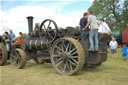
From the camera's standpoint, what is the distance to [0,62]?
23.7ft

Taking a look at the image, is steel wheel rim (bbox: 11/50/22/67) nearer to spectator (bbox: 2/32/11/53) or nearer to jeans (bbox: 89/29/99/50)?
spectator (bbox: 2/32/11/53)

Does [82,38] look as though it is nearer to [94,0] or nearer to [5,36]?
[5,36]

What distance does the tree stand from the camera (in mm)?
31203

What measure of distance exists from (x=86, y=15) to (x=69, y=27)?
0.74 meters

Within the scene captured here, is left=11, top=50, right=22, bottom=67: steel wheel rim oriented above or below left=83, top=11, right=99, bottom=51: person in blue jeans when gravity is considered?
below

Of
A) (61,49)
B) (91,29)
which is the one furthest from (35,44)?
(91,29)

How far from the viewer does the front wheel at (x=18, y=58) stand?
618cm

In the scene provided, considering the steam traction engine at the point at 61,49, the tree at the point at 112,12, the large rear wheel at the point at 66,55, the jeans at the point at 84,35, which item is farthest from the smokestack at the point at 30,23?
the tree at the point at 112,12

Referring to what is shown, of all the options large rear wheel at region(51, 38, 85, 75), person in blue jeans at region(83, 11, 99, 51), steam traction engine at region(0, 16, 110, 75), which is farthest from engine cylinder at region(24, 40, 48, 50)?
person in blue jeans at region(83, 11, 99, 51)

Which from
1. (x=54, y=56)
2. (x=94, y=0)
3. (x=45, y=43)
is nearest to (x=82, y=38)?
(x=54, y=56)

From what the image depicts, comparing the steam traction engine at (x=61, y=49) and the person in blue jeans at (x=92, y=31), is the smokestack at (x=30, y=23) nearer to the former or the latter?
the steam traction engine at (x=61, y=49)

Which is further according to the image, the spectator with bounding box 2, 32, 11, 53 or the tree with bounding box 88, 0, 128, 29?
the tree with bounding box 88, 0, 128, 29

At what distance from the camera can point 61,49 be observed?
5.06 m

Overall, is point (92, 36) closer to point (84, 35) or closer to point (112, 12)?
point (84, 35)
